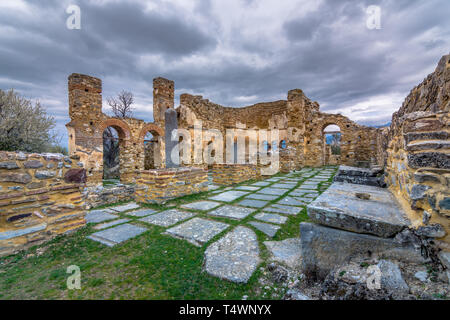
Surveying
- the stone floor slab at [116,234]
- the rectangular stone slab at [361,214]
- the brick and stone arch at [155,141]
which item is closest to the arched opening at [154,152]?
the brick and stone arch at [155,141]

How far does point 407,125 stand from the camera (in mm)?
1761

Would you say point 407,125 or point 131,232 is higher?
point 407,125

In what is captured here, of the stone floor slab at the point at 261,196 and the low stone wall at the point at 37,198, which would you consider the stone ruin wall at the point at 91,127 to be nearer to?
the low stone wall at the point at 37,198

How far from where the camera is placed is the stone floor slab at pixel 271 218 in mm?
3059

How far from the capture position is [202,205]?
13.3 ft

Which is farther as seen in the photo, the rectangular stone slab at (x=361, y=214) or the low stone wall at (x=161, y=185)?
the low stone wall at (x=161, y=185)

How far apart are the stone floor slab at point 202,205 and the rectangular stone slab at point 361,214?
2.37 metres

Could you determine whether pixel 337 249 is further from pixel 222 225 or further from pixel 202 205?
pixel 202 205

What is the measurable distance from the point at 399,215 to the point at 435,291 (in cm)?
57

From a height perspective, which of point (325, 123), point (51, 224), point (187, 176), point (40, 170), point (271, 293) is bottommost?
point (271, 293)

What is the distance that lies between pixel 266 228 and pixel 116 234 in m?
2.15

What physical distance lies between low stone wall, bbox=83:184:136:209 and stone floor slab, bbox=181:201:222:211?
167 cm
